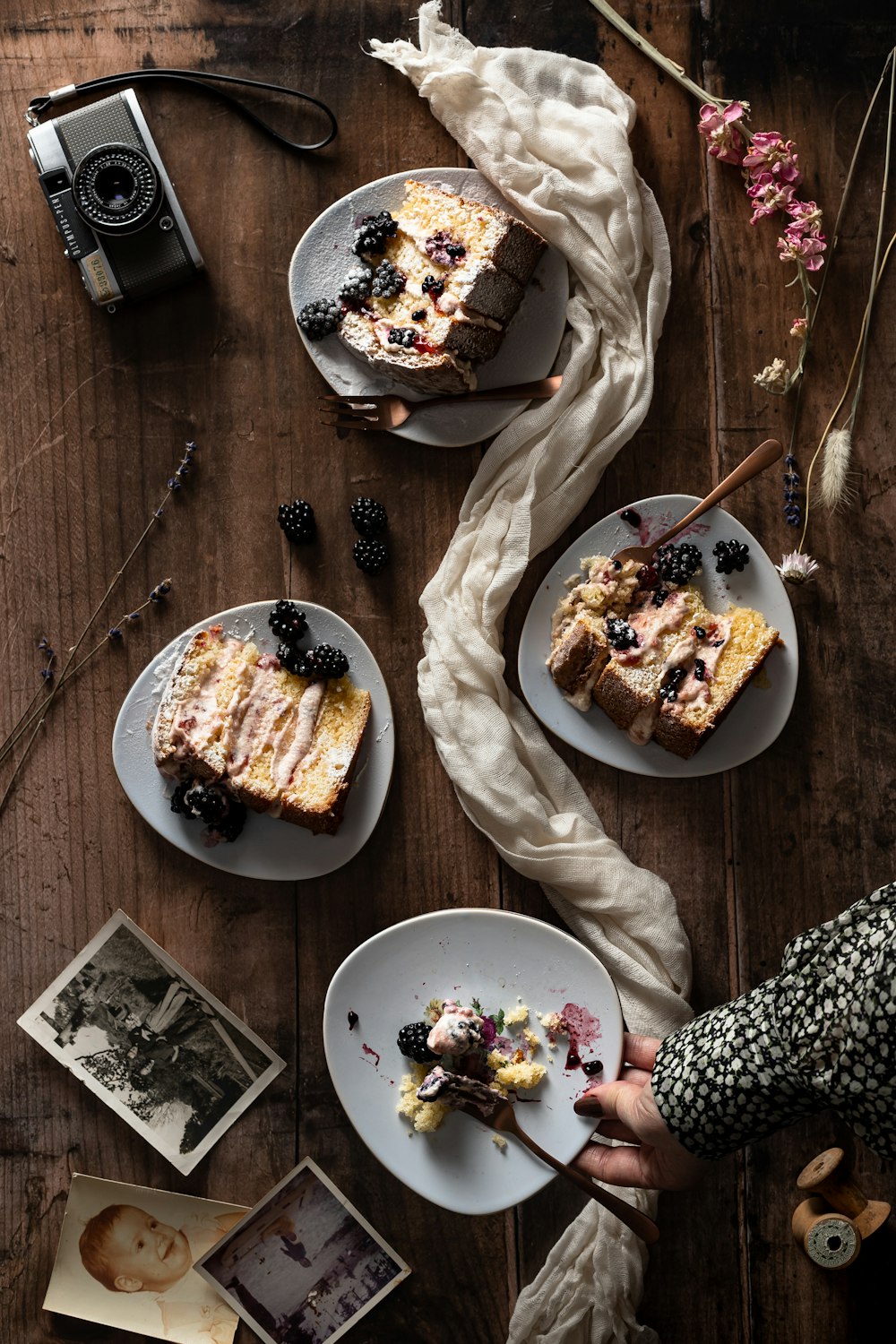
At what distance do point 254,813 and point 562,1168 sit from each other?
3.42ft

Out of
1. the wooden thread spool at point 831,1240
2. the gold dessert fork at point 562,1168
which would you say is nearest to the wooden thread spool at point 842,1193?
the wooden thread spool at point 831,1240

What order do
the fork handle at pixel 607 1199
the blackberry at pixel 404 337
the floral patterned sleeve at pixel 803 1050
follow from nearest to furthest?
the floral patterned sleeve at pixel 803 1050 < the fork handle at pixel 607 1199 < the blackberry at pixel 404 337

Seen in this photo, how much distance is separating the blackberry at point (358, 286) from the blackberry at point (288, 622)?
2.35 ft

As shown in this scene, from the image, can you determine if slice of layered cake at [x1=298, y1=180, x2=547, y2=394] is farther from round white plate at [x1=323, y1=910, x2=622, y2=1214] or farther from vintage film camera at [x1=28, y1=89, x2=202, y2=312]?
round white plate at [x1=323, y1=910, x2=622, y2=1214]

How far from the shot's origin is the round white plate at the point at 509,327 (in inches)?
95.8

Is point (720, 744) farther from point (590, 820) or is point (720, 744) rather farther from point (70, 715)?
point (70, 715)

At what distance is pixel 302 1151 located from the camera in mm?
2477

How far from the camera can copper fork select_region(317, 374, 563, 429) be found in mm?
2418

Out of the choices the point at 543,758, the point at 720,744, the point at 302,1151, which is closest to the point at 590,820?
the point at 543,758

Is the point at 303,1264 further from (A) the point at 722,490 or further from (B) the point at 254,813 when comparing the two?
(A) the point at 722,490

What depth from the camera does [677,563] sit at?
2355mm

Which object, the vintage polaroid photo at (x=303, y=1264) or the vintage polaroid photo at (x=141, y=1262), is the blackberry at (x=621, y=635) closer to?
the vintage polaroid photo at (x=303, y=1264)

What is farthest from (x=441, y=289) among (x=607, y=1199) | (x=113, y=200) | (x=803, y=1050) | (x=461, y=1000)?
(x=607, y=1199)

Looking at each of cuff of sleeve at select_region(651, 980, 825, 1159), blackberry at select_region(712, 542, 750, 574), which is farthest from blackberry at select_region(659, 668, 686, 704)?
cuff of sleeve at select_region(651, 980, 825, 1159)
